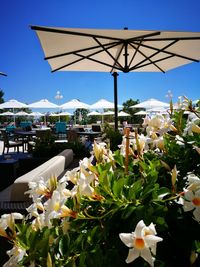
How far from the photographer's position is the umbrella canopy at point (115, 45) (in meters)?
3.99

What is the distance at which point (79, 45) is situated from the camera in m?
4.84

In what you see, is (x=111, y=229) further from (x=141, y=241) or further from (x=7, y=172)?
(x=7, y=172)

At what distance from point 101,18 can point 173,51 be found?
9.19 ft

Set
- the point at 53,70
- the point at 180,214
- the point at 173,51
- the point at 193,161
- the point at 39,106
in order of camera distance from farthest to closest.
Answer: the point at 39,106
the point at 53,70
the point at 173,51
the point at 193,161
the point at 180,214

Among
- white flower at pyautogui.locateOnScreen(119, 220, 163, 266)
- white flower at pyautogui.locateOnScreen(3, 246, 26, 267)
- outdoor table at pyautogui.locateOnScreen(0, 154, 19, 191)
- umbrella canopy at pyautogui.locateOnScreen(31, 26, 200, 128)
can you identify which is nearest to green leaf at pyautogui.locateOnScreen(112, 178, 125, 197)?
white flower at pyautogui.locateOnScreen(119, 220, 163, 266)

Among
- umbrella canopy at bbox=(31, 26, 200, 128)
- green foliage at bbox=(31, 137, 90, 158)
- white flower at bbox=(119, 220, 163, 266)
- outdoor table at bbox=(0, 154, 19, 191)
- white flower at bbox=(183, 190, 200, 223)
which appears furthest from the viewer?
green foliage at bbox=(31, 137, 90, 158)

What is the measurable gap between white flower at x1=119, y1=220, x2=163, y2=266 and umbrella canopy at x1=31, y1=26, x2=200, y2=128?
11.7ft

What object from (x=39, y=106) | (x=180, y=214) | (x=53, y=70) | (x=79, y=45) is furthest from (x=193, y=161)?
(x=39, y=106)

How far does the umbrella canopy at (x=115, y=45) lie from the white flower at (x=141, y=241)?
141 inches

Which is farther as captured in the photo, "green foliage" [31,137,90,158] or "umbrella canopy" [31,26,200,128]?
"green foliage" [31,137,90,158]

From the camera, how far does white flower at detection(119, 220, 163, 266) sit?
546mm

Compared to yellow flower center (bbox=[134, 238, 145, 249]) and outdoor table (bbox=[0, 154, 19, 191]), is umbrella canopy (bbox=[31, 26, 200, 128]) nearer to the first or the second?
outdoor table (bbox=[0, 154, 19, 191])

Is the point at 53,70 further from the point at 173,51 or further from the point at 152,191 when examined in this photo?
the point at 152,191

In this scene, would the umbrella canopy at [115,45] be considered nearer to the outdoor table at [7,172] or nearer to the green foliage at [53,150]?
the green foliage at [53,150]
